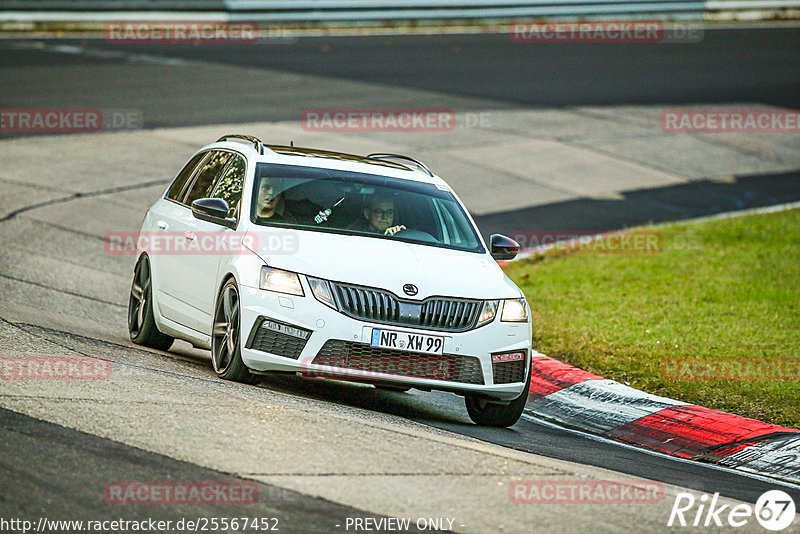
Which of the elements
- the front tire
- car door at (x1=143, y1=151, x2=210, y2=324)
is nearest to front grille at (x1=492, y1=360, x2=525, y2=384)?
the front tire

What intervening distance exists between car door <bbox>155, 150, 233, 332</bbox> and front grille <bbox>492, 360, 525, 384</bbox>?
2117mm

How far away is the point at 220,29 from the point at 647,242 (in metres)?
19.1

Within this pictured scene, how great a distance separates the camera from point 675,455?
8867 millimetres

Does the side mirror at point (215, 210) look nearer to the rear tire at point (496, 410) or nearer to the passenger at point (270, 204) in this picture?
the passenger at point (270, 204)

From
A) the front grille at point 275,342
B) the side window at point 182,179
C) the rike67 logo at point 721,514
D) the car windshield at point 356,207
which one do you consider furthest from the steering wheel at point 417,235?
the rike67 logo at point 721,514

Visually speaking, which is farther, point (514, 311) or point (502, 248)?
point (502, 248)

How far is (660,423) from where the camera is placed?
30.9ft

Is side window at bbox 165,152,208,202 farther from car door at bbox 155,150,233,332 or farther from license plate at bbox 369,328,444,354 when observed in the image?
license plate at bbox 369,328,444,354

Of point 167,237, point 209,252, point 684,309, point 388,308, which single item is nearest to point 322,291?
point 388,308

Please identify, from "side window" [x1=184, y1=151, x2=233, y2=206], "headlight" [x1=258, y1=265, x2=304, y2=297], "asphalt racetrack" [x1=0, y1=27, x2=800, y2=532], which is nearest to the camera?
"asphalt racetrack" [x1=0, y1=27, x2=800, y2=532]

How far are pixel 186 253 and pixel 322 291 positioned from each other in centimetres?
186

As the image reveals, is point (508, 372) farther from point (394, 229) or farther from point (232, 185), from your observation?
point (232, 185)

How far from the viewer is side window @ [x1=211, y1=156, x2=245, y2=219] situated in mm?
9500

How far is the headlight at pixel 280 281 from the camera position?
27.1 ft
